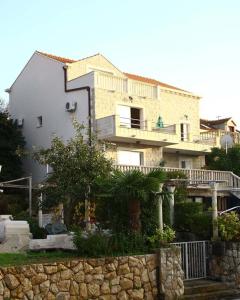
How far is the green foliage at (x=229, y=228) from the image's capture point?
61.9 feet

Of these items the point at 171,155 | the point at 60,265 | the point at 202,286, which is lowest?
the point at 202,286

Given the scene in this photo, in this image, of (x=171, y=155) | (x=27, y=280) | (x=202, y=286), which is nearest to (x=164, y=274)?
(x=202, y=286)

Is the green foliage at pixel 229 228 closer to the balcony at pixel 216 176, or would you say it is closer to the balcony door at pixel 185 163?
the balcony at pixel 216 176

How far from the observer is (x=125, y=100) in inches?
1404

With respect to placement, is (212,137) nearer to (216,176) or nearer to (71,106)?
(216,176)

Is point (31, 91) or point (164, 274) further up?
point (31, 91)

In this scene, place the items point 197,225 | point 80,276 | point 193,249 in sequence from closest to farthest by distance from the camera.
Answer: point 80,276 → point 193,249 → point 197,225

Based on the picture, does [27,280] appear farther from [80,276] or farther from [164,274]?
[164,274]

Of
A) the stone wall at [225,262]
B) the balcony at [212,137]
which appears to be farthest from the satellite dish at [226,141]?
the stone wall at [225,262]

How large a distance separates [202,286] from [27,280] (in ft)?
19.8

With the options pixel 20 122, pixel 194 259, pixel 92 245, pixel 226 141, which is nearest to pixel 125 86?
pixel 226 141

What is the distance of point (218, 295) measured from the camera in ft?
55.6

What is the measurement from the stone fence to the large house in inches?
635

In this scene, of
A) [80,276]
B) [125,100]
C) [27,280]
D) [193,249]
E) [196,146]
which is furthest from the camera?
[196,146]
